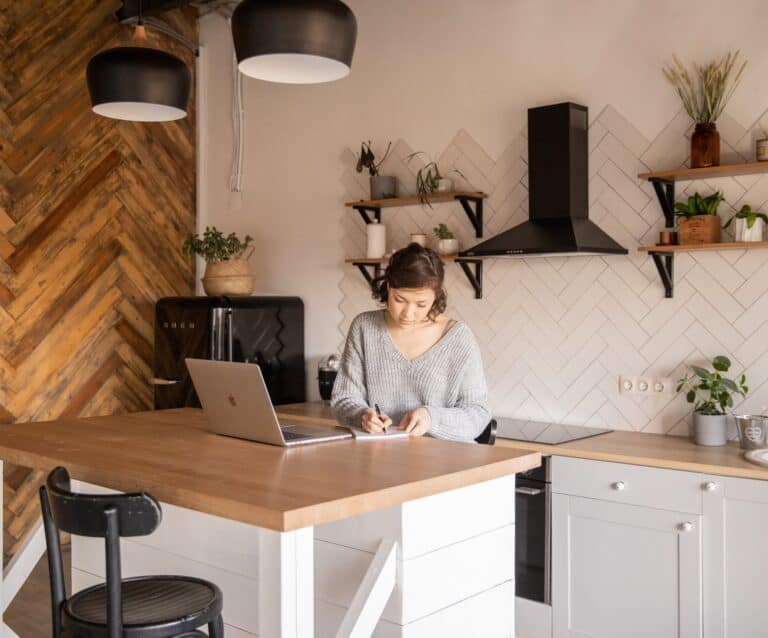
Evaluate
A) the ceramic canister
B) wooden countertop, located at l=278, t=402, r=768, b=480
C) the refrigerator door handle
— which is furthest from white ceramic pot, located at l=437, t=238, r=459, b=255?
the refrigerator door handle

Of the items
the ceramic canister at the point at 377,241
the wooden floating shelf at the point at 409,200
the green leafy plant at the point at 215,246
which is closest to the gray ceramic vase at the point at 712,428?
the wooden floating shelf at the point at 409,200

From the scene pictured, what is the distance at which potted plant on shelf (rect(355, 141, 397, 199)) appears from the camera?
15.2 ft

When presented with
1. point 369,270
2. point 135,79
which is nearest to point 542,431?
point 369,270

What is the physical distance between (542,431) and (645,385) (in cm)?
48

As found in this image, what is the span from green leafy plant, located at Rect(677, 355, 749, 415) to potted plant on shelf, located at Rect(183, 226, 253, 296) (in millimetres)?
2596

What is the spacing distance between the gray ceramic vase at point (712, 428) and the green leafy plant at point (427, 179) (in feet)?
5.63

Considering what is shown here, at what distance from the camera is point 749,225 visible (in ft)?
11.1

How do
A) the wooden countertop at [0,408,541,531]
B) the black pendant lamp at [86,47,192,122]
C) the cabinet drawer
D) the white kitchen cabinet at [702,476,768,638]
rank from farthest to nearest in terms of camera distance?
the cabinet drawer < the white kitchen cabinet at [702,476,768,638] < the black pendant lamp at [86,47,192,122] < the wooden countertop at [0,408,541,531]

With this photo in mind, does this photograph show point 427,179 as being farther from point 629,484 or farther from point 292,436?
point 292,436

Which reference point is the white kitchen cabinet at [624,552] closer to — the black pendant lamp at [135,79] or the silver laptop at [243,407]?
the silver laptop at [243,407]

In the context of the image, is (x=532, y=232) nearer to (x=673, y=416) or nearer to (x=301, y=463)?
(x=673, y=416)

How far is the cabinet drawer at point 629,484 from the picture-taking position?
3.10 m

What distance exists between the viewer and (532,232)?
12.6 feet

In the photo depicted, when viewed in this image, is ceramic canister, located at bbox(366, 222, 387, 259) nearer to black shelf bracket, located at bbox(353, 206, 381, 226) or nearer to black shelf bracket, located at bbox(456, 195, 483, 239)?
black shelf bracket, located at bbox(353, 206, 381, 226)
